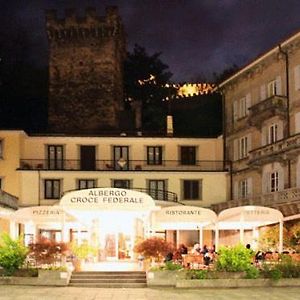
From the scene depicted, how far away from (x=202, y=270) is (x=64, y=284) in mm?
5295

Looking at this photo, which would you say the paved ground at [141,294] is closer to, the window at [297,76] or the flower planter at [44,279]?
the flower planter at [44,279]

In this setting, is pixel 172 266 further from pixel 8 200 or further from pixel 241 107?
pixel 241 107

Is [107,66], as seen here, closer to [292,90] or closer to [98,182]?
[98,182]

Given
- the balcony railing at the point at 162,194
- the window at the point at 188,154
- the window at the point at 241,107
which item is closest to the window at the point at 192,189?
the balcony railing at the point at 162,194

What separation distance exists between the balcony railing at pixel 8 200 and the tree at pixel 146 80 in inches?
1095

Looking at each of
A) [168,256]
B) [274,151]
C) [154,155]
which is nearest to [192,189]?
[154,155]

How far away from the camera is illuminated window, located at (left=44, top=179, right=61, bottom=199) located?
55.6m

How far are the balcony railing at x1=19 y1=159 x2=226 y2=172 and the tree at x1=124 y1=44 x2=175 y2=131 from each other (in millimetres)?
18708

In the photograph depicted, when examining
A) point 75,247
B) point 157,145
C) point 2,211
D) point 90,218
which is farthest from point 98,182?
point 75,247

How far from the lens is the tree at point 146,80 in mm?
78062

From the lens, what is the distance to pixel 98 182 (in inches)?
2212

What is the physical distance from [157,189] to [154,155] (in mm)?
3452

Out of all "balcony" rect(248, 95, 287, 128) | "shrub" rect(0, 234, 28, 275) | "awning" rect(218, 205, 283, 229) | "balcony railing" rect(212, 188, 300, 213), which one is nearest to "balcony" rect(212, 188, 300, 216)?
"balcony railing" rect(212, 188, 300, 213)

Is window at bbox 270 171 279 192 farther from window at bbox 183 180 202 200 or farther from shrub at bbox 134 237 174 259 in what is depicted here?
shrub at bbox 134 237 174 259
